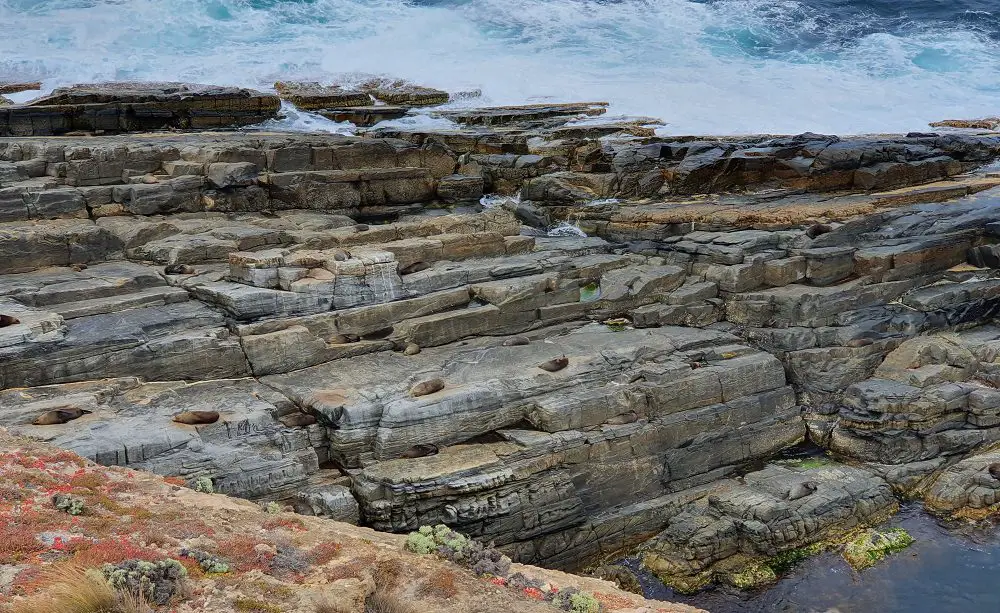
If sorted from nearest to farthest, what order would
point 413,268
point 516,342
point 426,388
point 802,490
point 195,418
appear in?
point 195,418, point 426,388, point 802,490, point 516,342, point 413,268

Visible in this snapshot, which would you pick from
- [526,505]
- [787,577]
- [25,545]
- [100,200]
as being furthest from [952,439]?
[100,200]

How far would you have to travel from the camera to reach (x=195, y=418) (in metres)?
12.9

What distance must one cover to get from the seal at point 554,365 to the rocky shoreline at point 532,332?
4 centimetres

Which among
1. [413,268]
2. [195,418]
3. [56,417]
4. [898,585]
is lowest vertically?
[898,585]

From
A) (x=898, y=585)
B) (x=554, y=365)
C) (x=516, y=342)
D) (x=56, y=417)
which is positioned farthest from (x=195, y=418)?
(x=898, y=585)

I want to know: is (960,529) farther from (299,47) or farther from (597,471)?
(299,47)

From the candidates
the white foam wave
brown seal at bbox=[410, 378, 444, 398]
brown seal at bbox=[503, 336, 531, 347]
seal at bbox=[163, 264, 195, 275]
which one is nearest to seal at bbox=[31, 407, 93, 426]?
brown seal at bbox=[410, 378, 444, 398]

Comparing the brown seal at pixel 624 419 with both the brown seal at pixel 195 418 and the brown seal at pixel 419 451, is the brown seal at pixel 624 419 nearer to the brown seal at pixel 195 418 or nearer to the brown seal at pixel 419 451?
the brown seal at pixel 419 451

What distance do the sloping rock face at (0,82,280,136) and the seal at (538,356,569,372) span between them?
20182 mm

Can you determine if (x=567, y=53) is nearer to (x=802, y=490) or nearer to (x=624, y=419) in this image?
(x=624, y=419)

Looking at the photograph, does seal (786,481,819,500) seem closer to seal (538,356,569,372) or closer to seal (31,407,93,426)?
seal (538,356,569,372)

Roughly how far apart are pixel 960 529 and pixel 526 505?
7643mm

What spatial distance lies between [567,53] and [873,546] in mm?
38473

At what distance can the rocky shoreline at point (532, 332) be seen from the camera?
13641 mm
